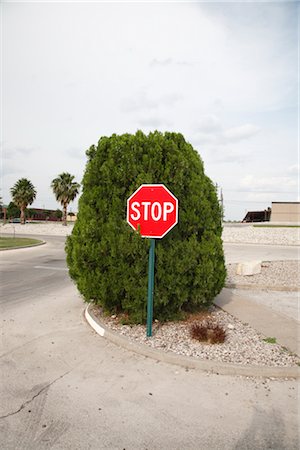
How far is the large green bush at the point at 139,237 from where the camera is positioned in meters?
5.37

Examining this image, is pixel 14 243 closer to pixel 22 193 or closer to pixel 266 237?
pixel 266 237

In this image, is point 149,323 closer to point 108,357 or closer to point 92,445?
point 108,357

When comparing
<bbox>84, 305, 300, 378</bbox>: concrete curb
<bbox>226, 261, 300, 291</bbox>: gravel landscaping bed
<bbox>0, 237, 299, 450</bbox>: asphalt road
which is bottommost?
<bbox>0, 237, 299, 450</bbox>: asphalt road

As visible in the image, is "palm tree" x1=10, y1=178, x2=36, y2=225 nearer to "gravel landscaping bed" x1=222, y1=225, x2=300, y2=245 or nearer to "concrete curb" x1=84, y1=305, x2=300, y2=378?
"gravel landscaping bed" x1=222, y1=225, x2=300, y2=245

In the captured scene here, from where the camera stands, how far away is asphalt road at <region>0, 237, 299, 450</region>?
2.92 meters

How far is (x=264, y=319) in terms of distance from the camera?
6188mm

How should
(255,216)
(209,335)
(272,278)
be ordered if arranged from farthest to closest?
(255,216)
(272,278)
(209,335)

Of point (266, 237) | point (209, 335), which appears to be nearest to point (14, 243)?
point (209, 335)

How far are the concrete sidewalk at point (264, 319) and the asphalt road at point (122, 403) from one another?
1.34 metres

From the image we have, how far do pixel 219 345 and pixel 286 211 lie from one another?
198 feet

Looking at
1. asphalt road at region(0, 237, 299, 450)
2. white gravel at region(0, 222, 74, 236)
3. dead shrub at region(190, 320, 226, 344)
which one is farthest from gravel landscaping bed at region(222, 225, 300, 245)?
asphalt road at region(0, 237, 299, 450)

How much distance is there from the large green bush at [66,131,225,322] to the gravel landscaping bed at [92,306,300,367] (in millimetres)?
277

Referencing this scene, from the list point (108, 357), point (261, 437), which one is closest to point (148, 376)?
point (108, 357)

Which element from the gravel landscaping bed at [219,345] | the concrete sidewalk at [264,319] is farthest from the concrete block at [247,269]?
the gravel landscaping bed at [219,345]
